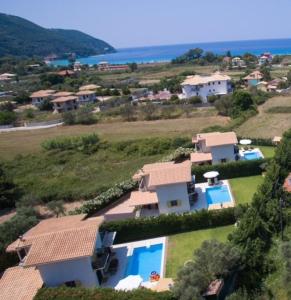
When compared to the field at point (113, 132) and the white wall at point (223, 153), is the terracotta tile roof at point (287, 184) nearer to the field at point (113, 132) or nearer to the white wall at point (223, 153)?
the white wall at point (223, 153)

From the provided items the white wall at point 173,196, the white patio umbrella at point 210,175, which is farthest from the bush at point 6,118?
the white wall at point 173,196

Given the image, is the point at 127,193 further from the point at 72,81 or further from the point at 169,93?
the point at 72,81

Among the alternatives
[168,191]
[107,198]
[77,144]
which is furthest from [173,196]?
[77,144]

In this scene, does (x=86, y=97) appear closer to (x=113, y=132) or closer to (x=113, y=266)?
(x=113, y=132)

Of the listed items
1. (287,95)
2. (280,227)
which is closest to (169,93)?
(287,95)

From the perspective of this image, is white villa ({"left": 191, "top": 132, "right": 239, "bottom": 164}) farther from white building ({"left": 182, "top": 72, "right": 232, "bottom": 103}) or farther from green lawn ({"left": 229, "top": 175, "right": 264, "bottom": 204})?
white building ({"left": 182, "top": 72, "right": 232, "bottom": 103})

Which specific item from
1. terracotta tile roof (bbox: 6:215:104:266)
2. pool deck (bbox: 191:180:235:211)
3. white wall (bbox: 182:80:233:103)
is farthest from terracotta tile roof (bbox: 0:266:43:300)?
white wall (bbox: 182:80:233:103)

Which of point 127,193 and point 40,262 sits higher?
point 40,262
